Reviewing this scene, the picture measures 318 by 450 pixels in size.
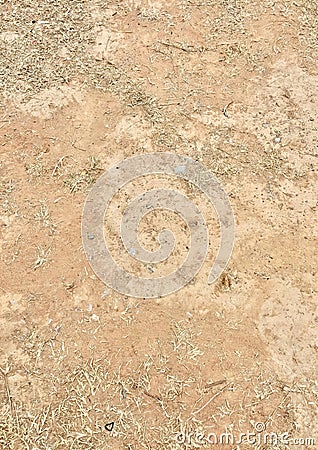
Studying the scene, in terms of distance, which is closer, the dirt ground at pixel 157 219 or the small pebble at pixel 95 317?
the dirt ground at pixel 157 219

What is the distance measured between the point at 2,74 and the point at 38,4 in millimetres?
1038

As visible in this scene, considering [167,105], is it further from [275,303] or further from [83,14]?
[275,303]

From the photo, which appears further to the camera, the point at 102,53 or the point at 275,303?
the point at 102,53

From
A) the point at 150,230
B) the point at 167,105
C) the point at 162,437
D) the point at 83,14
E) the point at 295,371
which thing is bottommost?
the point at 162,437

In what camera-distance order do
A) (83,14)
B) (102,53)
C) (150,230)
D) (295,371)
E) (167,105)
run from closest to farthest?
(295,371), (150,230), (167,105), (102,53), (83,14)

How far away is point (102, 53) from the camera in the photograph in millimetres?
4285

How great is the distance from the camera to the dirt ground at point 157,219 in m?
2.69

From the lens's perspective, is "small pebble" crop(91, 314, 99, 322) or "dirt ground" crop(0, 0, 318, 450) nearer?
"dirt ground" crop(0, 0, 318, 450)

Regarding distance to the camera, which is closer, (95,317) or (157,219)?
(95,317)

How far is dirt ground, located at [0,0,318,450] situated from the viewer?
2.69 metres

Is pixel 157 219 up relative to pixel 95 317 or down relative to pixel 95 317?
up

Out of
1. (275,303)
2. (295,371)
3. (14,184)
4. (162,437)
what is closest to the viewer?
(162,437)

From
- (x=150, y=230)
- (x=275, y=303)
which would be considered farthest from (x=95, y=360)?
(x=275, y=303)

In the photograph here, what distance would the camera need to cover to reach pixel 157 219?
11.0ft
